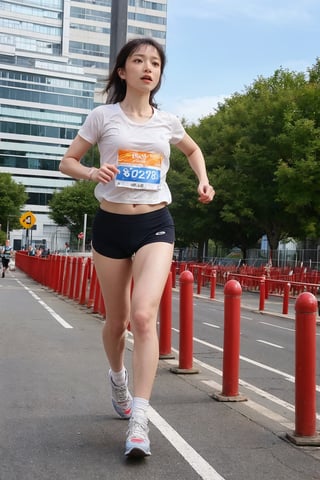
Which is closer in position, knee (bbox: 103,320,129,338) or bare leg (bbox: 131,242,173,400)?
bare leg (bbox: 131,242,173,400)

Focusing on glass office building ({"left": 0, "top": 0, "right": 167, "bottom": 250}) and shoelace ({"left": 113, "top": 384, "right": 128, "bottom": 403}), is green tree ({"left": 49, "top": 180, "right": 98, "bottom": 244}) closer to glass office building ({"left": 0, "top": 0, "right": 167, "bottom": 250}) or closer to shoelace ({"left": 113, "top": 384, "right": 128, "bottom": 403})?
glass office building ({"left": 0, "top": 0, "right": 167, "bottom": 250})

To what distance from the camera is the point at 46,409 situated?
5.21 metres

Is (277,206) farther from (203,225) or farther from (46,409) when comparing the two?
(46,409)

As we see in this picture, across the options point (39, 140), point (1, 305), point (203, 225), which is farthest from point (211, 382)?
point (39, 140)

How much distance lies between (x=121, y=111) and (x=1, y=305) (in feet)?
39.7

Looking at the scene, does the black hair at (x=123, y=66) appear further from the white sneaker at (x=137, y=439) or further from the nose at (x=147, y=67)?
the white sneaker at (x=137, y=439)

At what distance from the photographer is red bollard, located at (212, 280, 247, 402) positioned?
5.70 meters

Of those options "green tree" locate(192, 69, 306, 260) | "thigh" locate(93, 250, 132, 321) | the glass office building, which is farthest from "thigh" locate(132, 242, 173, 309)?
the glass office building

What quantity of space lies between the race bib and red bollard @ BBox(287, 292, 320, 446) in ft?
4.18

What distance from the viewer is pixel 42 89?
122 metres

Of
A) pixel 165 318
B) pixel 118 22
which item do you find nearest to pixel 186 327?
pixel 165 318

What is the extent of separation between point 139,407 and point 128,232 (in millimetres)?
1018

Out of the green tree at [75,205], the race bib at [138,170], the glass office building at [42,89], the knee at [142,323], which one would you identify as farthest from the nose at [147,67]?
the glass office building at [42,89]

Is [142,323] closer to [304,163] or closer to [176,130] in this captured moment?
[176,130]
